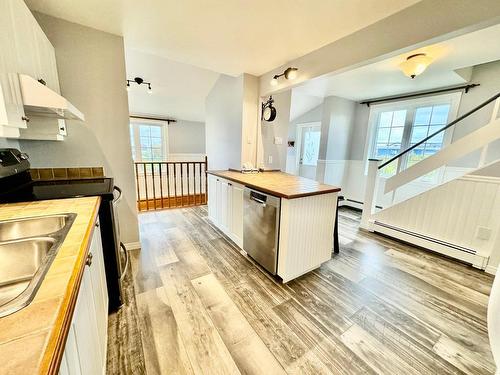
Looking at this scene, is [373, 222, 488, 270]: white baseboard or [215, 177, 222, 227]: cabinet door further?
[215, 177, 222, 227]: cabinet door

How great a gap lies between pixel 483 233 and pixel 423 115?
2.32m

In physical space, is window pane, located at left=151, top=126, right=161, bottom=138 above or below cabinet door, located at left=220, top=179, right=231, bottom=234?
above

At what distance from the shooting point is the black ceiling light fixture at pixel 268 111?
3.08 meters

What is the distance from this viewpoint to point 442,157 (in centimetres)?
263

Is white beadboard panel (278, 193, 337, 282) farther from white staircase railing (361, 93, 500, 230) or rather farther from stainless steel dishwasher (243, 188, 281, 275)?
white staircase railing (361, 93, 500, 230)

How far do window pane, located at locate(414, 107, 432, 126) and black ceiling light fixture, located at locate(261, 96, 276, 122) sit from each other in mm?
2781

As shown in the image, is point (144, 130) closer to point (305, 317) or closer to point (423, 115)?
point (305, 317)

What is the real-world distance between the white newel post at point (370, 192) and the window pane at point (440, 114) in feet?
4.83

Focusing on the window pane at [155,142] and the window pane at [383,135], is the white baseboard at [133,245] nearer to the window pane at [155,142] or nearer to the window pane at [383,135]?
the window pane at [155,142]

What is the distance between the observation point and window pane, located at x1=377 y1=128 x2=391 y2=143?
419 centimetres

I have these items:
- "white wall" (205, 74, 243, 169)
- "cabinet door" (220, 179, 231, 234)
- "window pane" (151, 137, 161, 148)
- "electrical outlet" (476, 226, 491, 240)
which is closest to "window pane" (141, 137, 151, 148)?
"window pane" (151, 137, 161, 148)

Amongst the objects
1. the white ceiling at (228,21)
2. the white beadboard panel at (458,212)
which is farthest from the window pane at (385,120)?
the white ceiling at (228,21)

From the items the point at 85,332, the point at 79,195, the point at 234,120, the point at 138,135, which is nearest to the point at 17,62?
the point at 79,195

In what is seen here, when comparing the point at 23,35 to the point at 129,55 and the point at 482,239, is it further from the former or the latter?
the point at 482,239
